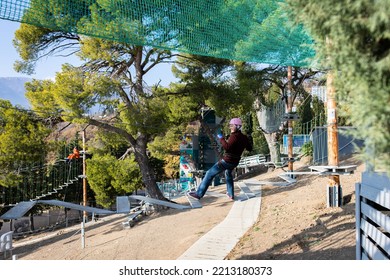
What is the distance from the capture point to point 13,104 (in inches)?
317

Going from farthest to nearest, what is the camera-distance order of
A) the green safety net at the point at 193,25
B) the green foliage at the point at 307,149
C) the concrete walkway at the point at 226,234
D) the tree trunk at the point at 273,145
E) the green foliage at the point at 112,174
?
the green foliage at the point at 307,149, the tree trunk at the point at 273,145, the green foliage at the point at 112,174, the concrete walkway at the point at 226,234, the green safety net at the point at 193,25

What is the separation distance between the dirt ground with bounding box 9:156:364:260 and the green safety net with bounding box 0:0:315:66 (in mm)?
2289

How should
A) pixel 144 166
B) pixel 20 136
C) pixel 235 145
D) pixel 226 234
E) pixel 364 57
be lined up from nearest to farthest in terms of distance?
pixel 364 57 → pixel 235 145 → pixel 226 234 → pixel 20 136 → pixel 144 166

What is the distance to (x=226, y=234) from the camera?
6.96 meters

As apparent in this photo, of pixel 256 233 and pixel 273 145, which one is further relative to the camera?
pixel 273 145

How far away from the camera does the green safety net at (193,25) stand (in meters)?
4.23

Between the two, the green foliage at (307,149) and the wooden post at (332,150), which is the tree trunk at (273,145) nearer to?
the green foliage at (307,149)

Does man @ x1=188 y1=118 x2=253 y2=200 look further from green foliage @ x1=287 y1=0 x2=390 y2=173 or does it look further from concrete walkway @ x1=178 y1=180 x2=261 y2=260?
green foliage @ x1=287 y1=0 x2=390 y2=173

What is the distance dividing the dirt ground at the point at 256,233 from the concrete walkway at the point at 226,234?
0.15 m

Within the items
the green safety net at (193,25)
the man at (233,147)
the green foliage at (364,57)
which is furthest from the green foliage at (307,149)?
the green foliage at (364,57)

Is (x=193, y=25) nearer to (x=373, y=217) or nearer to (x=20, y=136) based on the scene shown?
(x=373, y=217)

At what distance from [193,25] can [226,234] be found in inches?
149

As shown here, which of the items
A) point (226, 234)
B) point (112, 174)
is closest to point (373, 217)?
point (226, 234)

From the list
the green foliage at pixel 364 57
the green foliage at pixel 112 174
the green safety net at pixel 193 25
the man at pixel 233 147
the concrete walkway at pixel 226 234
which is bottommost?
the concrete walkway at pixel 226 234
